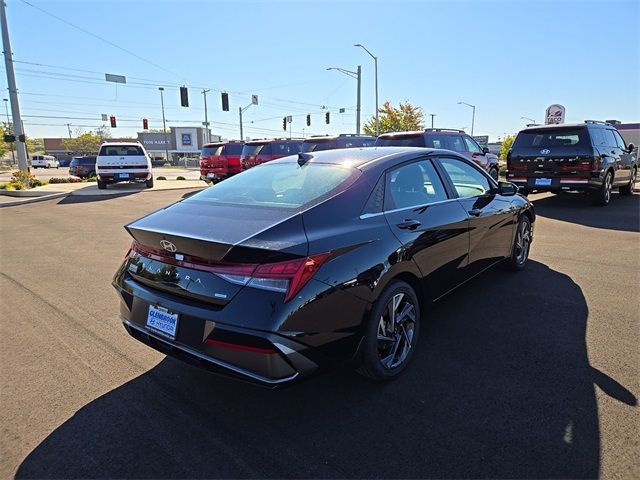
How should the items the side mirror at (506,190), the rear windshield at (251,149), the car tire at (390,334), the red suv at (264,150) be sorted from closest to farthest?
the car tire at (390,334), the side mirror at (506,190), the red suv at (264,150), the rear windshield at (251,149)

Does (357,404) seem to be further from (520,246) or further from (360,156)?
(520,246)

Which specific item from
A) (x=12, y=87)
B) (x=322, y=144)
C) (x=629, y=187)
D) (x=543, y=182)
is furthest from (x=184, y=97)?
(x=629, y=187)

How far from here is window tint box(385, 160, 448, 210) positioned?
3.26m

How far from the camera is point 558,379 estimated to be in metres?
2.99

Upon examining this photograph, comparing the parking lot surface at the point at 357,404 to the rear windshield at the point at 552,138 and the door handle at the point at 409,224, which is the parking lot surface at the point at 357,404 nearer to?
the door handle at the point at 409,224

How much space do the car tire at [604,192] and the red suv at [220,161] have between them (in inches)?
488

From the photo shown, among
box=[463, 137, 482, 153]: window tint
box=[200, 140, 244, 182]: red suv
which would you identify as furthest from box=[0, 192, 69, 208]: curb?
box=[463, 137, 482, 153]: window tint

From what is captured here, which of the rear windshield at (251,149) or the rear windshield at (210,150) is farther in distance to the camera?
the rear windshield at (210,150)

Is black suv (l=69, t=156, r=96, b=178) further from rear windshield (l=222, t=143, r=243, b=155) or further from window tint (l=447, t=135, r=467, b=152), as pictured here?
window tint (l=447, t=135, r=467, b=152)

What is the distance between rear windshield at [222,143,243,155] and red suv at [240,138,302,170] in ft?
1.53

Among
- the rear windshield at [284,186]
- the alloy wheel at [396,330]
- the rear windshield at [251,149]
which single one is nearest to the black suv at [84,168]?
the rear windshield at [251,149]

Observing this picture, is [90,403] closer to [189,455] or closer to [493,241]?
[189,455]

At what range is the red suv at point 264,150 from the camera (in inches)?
678

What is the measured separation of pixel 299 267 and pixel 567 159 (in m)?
9.70
